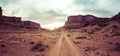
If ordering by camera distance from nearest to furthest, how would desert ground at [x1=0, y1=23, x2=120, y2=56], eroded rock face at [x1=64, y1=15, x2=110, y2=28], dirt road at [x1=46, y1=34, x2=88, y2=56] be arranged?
1. dirt road at [x1=46, y1=34, x2=88, y2=56]
2. desert ground at [x1=0, y1=23, x2=120, y2=56]
3. eroded rock face at [x1=64, y1=15, x2=110, y2=28]

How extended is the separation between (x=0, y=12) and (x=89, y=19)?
240ft

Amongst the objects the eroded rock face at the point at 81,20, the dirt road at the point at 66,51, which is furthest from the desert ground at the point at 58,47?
the eroded rock face at the point at 81,20

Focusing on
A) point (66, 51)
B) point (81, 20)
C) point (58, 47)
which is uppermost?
point (81, 20)

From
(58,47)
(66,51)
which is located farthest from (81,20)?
(66,51)

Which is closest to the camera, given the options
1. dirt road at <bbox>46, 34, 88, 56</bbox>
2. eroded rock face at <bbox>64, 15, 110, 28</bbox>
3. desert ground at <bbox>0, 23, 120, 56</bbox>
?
dirt road at <bbox>46, 34, 88, 56</bbox>

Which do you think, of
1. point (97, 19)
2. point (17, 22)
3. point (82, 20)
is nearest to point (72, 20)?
point (82, 20)

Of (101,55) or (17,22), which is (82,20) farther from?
(101,55)

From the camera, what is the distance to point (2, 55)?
14.2 m

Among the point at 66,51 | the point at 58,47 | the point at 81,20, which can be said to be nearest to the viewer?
the point at 66,51

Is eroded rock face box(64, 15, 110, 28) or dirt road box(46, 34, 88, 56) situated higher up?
eroded rock face box(64, 15, 110, 28)

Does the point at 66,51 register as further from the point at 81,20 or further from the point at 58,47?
the point at 81,20

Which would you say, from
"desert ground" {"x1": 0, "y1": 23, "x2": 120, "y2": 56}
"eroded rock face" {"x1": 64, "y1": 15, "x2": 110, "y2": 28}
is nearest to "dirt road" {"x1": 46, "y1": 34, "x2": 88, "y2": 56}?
"desert ground" {"x1": 0, "y1": 23, "x2": 120, "y2": 56}

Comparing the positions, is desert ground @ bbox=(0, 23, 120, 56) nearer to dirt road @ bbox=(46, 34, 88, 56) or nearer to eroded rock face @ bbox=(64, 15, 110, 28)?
dirt road @ bbox=(46, 34, 88, 56)

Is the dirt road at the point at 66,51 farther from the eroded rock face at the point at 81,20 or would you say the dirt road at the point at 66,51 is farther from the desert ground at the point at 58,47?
the eroded rock face at the point at 81,20
